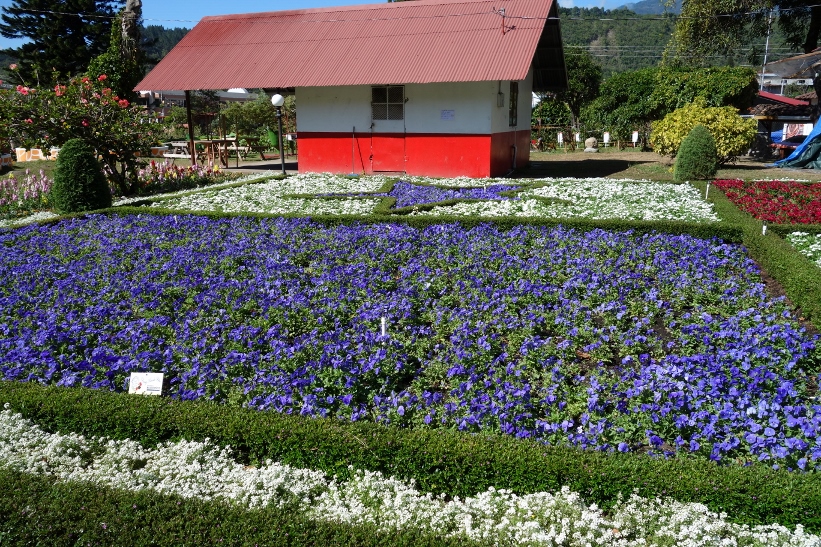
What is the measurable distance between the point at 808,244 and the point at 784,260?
6.75 feet

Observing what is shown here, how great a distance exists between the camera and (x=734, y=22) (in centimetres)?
2481

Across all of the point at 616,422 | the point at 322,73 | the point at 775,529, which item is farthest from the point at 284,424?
the point at 322,73

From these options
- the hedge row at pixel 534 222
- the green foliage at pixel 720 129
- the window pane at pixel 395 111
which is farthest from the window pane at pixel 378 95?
the hedge row at pixel 534 222

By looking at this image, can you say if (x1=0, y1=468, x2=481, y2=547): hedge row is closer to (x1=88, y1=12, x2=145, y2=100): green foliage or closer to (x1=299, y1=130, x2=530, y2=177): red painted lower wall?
(x1=299, y1=130, x2=530, y2=177): red painted lower wall

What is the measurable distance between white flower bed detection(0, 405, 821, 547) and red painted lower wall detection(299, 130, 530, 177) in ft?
48.5

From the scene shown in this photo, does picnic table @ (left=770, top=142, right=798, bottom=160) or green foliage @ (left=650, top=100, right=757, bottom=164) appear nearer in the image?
green foliage @ (left=650, top=100, right=757, bottom=164)

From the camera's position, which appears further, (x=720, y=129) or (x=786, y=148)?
(x=786, y=148)

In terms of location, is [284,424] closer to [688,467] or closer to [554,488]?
[554,488]

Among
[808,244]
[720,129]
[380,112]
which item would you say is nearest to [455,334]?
[808,244]

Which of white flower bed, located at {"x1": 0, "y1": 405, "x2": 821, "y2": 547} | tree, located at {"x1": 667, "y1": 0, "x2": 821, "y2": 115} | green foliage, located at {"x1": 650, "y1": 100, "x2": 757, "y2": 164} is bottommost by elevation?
white flower bed, located at {"x1": 0, "y1": 405, "x2": 821, "y2": 547}

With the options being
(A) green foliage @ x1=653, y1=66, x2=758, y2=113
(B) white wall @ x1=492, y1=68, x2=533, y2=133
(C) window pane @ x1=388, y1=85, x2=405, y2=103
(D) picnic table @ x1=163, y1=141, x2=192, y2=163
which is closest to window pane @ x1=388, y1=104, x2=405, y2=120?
(C) window pane @ x1=388, y1=85, x2=405, y2=103

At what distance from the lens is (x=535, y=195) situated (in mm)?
12711

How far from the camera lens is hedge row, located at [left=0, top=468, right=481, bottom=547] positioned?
295 cm

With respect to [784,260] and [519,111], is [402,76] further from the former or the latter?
[784,260]
